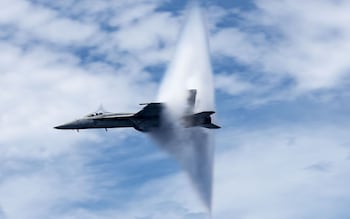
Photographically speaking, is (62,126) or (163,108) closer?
(163,108)

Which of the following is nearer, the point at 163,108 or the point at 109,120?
the point at 163,108

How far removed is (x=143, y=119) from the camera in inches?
5753

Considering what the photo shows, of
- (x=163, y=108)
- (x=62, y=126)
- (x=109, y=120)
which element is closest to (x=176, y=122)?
(x=163, y=108)

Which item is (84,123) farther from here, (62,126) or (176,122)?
(176,122)

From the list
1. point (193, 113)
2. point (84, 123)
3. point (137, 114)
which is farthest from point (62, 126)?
point (193, 113)

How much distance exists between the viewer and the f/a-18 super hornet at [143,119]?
14125 cm

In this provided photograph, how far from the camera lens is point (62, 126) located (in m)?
158

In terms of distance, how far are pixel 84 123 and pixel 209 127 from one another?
1134 inches

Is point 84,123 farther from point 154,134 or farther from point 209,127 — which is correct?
point 209,127

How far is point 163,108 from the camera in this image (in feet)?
466

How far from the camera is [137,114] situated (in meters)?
147

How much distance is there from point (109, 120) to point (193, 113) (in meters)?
19.9

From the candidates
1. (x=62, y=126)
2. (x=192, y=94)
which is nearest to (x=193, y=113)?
(x=192, y=94)

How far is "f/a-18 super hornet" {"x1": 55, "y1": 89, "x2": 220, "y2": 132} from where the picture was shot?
141 metres
